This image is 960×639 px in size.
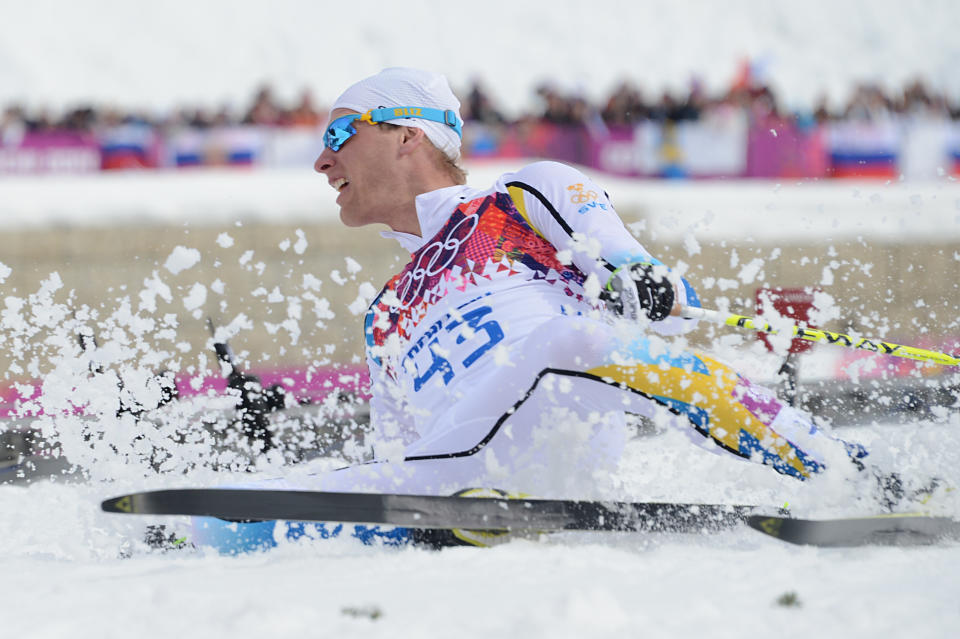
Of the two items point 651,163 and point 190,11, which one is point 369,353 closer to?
point 651,163

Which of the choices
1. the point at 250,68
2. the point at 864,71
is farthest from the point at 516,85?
the point at 864,71

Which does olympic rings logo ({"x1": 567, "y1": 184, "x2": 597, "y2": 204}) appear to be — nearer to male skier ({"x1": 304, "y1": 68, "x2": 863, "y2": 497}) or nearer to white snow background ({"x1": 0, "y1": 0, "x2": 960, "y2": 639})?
male skier ({"x1": 304, "y1": 68, "x2": 863, "y2": 497})

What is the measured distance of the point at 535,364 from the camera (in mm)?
2627

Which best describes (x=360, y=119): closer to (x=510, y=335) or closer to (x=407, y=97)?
(x=407, y=97)

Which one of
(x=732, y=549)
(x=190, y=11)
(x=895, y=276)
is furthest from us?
(x=190, y=11)

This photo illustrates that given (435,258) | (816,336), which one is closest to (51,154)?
(435,258)

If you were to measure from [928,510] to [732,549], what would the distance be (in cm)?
53

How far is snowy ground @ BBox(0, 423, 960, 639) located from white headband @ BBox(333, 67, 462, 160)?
4.25 ft

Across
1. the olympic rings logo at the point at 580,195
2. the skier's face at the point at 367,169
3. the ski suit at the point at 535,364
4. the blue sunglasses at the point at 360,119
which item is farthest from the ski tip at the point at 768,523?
the blue sunglasses at the point at 360,119

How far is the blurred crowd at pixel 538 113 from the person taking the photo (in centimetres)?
1087

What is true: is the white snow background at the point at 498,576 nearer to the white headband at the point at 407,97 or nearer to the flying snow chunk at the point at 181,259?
the flying snow chunk at the point at 181,259

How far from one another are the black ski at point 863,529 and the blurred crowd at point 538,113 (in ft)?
29.5

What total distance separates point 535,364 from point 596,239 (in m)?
0.44

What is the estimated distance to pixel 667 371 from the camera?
259 centimetres
